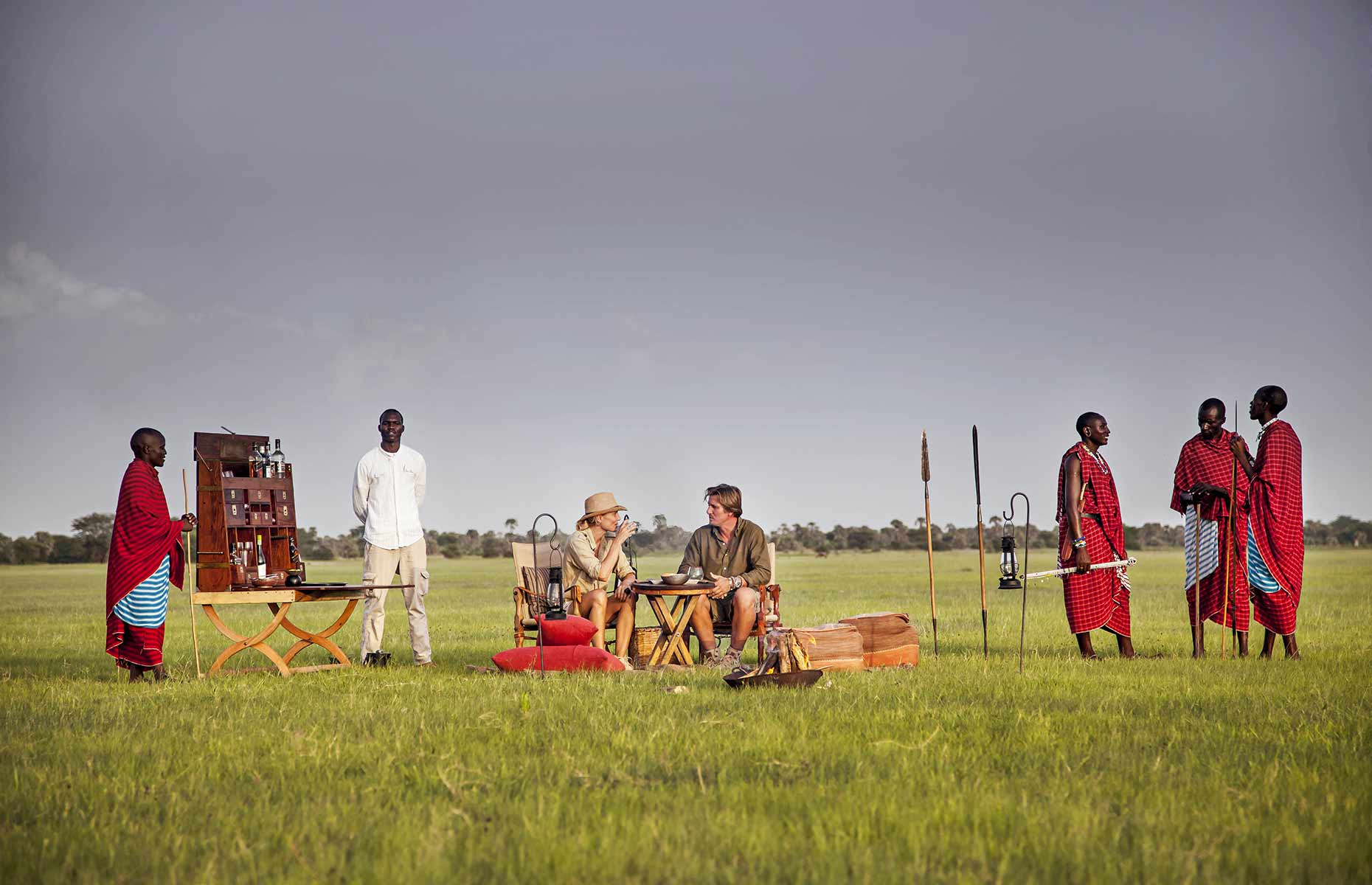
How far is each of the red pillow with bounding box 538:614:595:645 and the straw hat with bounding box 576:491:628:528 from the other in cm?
105

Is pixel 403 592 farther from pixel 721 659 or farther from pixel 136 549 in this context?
pixel 721 659

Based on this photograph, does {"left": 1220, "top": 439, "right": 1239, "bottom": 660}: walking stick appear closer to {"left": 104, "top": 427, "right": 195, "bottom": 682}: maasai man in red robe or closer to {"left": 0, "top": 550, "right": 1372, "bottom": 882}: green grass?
{"left": 0, "top": 550, "right": 1372, "bottom": 882}: green grass

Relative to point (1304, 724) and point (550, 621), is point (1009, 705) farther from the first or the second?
point (550, 621)

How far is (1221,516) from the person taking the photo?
35.2 ft

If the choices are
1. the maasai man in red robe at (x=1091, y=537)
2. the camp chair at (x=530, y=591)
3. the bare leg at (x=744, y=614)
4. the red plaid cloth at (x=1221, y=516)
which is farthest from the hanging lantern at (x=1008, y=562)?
the camp chair at (x=530, y=591)

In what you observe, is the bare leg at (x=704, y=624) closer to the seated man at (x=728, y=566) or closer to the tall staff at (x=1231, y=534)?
the seated man at (x=728, y=566)

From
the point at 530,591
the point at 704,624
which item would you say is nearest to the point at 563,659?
the point at 530,591

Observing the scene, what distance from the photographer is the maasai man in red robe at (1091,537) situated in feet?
33.7

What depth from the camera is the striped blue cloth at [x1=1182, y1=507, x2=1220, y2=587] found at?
425 inches

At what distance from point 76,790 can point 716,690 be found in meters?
4.21

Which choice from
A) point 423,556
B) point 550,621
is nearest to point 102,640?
point 423,556

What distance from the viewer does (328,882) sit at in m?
3.81

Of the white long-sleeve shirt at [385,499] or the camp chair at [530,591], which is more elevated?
the white long-sleeve shirt at [385,499]

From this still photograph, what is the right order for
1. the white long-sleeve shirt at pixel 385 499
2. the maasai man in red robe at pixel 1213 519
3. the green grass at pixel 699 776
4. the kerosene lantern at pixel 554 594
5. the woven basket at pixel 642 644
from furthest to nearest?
the white long-sleeve shirt at pixel 385 499 → the maasai man in red robe at pixel 1213 519 → the woven basket at pixel 642 644 → the kerosene lantern at pixel 554 594 → the green grass at pixel 699 776
